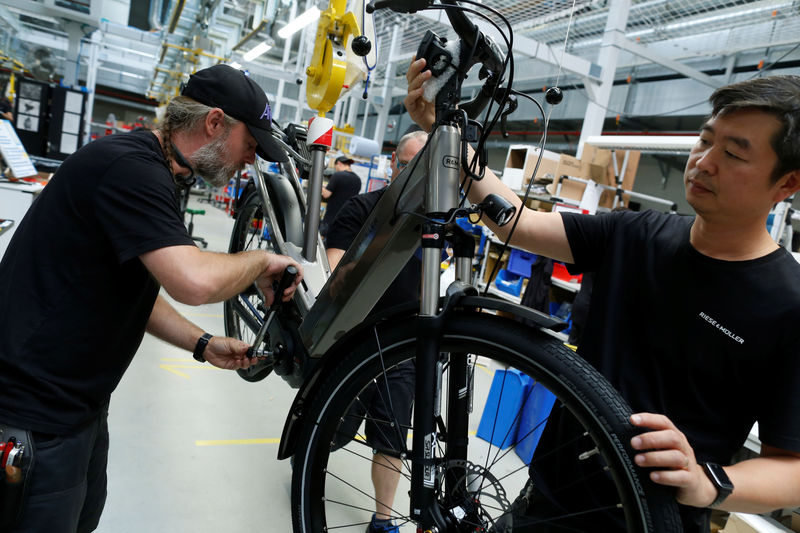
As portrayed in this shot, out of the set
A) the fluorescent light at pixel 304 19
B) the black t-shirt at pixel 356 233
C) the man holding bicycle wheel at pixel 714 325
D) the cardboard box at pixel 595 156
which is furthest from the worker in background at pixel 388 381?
the fluorescent light at pixel 304 19

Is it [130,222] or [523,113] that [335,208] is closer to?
[130,222]

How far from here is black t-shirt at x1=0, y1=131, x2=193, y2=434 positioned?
1.02 metres

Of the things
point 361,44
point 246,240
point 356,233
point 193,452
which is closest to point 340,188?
point 246,240

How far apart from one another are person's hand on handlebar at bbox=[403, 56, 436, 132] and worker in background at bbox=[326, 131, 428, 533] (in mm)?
525

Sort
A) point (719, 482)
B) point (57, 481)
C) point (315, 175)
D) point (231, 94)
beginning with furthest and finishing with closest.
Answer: point (315, 175), point (231, 94), point (57, 481), point (719, 482)

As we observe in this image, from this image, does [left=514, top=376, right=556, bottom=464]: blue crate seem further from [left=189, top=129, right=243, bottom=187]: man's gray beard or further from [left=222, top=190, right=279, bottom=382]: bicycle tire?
[left=189, top=129, right=243, bottom=187]: man's gray beard

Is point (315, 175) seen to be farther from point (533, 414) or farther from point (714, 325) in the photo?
point (533, 414)

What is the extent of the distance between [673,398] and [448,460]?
17.7 inches

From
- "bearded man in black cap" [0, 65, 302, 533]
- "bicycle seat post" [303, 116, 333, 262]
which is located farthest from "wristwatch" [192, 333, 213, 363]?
"bicycle seat post" [303, 116, 333, 262]

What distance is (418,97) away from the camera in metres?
1.06

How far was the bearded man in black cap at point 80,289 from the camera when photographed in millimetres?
1020

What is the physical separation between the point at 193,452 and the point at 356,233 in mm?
1247

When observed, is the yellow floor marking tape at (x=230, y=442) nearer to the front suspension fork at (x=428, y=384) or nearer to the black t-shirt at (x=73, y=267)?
the black t-shirt at (x=73, y=267)

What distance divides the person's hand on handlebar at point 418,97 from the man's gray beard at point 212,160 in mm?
506
